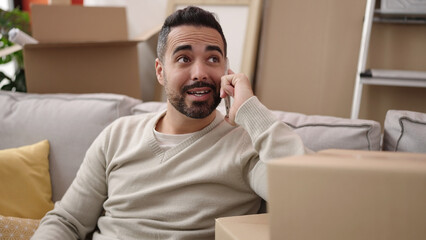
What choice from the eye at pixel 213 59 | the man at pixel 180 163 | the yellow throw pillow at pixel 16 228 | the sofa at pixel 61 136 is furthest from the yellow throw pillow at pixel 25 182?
the eye at pixel 213 59

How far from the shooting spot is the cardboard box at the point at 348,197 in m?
0.58

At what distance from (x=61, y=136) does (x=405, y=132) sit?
1.19 m

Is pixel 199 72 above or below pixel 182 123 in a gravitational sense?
above

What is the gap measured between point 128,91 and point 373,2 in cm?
129

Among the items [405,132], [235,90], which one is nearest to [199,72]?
[235,90]

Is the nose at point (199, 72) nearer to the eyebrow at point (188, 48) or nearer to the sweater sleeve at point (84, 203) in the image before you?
the eyebrow at point (188, 48)

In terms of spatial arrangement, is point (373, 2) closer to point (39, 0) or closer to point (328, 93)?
point (328, 93)

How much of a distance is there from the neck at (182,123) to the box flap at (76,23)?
3.54ft

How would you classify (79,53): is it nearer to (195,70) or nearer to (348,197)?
(195,70)

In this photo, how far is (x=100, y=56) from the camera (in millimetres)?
2162

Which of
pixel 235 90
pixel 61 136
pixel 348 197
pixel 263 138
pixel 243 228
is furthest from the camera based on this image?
pixel 61 136

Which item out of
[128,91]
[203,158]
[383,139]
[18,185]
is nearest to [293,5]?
[128,91]

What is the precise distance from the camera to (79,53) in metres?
2.11

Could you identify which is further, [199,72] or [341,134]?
[341,134]
